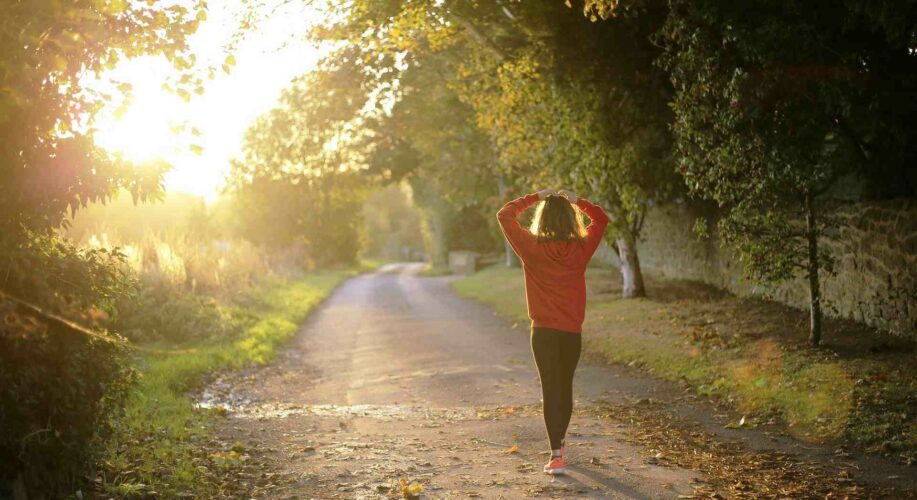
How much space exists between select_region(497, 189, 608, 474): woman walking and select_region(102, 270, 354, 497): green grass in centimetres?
272

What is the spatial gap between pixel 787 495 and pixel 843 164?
903cm

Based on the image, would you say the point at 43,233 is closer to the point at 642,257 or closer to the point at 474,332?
the point at 474,332

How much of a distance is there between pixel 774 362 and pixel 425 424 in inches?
191

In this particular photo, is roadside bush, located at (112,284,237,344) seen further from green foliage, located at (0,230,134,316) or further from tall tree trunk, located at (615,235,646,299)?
tall tree trunk, located at (615,235,646,299)

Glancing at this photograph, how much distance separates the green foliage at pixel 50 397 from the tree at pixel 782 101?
7950mm

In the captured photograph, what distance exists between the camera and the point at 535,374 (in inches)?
514

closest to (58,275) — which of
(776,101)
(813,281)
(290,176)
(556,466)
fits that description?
(556,466)

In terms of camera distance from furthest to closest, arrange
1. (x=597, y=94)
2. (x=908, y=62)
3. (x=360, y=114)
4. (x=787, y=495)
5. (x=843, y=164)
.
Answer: (x=360, y=114), (x=597, y=94), (x=843, y=164), (x=908, y=62), (x=787, y=495)

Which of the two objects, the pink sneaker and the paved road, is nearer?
the paved road

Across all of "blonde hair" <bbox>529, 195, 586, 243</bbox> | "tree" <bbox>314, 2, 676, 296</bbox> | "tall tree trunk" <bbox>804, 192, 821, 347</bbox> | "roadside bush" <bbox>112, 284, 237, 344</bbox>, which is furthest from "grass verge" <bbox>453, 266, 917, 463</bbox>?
"roadside bush" <bbox>112, 284, 237, 344</bbox>

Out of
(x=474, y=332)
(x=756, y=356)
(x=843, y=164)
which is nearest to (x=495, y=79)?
(x=474, y=332)

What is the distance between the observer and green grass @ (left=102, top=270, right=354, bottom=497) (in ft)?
22.0

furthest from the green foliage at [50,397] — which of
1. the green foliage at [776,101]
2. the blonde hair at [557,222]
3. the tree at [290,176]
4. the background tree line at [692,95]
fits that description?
the tree at [290,176]

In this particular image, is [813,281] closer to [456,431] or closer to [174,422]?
[456,431]
